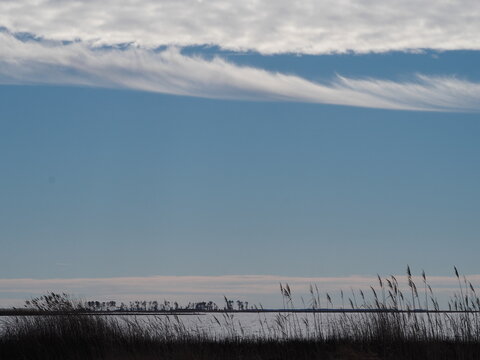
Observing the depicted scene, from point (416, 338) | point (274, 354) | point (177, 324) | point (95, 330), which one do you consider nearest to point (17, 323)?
point (95, 330)

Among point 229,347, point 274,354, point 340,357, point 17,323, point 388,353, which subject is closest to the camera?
point 340,357

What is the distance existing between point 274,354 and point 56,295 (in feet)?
25.7

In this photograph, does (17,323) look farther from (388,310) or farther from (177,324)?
(388,310)

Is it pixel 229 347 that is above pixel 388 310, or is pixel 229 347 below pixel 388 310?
below

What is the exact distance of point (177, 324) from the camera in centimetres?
1955

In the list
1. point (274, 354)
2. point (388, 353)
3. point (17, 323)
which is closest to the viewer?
point (388, 353)

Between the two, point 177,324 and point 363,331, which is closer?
point 363,331

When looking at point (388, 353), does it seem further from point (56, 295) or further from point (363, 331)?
point (56, 295)

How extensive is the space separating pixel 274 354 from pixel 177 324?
340 centimetres

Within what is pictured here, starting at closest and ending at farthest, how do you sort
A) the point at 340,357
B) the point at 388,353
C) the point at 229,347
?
the point at 340,357
the point at 388,353
the point at 229,347

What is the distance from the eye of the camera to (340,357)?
14.7 meters

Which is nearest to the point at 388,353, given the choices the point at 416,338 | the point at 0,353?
the point at 416,338

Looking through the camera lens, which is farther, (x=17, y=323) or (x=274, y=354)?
(x=17, y=323)

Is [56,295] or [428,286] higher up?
[428,286]
